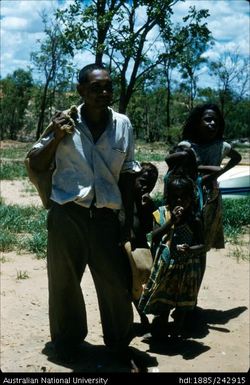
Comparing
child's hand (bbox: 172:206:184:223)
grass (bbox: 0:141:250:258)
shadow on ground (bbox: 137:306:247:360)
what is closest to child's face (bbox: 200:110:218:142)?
child's hand (bbox: 172:206:184:223)

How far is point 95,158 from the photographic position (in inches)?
122

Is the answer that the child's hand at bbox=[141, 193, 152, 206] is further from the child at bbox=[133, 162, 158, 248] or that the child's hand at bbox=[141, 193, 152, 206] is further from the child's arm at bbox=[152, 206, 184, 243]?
the child's arm at bbox=[152, 206, 184, 243]

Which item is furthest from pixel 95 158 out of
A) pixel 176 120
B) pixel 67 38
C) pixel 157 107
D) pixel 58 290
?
pixel 176 120

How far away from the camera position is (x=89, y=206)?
3104 mm

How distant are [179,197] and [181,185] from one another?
0.08m

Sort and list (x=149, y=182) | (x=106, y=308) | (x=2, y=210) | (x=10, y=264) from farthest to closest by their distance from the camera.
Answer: (x=2, y=210) → (x=10, y=264) → (x=149, y=182) → (x=106, y=308)

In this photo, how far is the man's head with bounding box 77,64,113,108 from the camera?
302 cm

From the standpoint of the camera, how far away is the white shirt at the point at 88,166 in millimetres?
3074

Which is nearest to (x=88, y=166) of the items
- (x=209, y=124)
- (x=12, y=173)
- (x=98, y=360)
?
(x=98, y=360)

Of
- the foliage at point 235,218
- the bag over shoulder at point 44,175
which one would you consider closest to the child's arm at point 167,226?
the bag over shoulder at point 44,175

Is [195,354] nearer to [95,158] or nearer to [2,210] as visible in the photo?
[95,158]

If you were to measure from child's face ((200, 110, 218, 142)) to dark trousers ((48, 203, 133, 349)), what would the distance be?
51.4 inches

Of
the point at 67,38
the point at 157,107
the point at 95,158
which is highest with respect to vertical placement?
the point at 157,107

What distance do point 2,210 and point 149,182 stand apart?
16.3 feet
